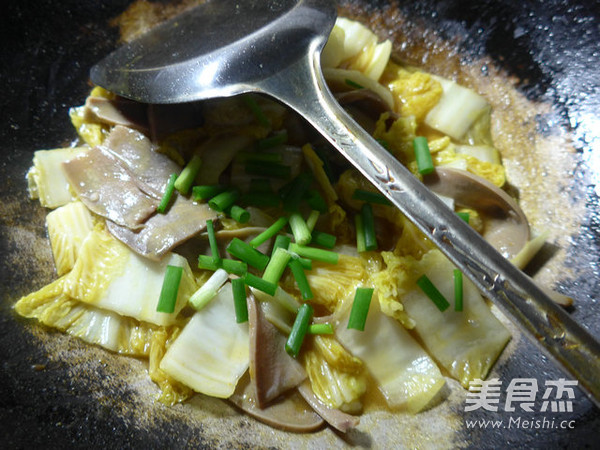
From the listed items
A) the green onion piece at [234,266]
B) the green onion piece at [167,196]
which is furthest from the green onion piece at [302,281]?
the green onion piece at [167,196]

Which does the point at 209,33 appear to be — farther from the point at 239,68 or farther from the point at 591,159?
the point at 591,159

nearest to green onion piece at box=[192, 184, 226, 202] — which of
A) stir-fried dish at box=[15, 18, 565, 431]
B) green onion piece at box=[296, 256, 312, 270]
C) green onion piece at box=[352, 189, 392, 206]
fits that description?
stir-fried dish at box=[15, 18, 565, 431]

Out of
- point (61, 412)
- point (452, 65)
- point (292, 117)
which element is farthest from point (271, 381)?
point (452, 65)

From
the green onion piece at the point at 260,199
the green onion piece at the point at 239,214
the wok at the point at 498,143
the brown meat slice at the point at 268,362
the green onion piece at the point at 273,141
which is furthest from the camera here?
the green onion piece at the point at 273,141

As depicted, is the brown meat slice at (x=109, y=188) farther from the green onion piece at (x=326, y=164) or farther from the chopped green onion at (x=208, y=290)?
the green onion piece at (x=326, y=164)

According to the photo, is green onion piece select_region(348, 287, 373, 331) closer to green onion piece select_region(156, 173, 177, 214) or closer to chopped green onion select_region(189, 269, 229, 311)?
chopped green onion select_region(189, 269, 229, 311)

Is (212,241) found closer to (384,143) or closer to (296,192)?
(296,192)
